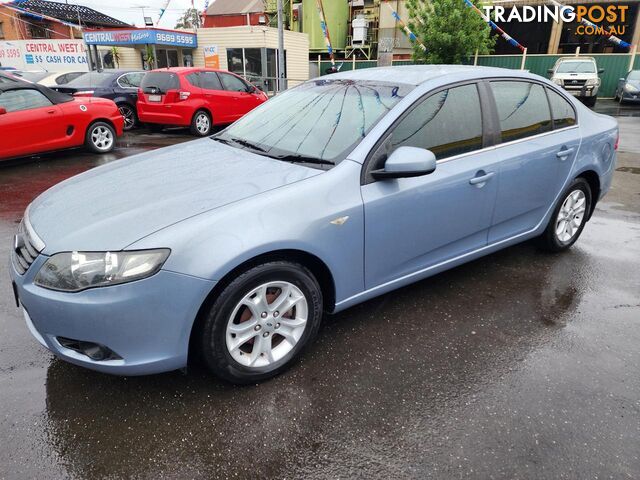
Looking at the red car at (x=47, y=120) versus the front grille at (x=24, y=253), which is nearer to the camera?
the front grille at (x=24, y=253)

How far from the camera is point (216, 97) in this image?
36.7 ft

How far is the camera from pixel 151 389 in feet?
8.31

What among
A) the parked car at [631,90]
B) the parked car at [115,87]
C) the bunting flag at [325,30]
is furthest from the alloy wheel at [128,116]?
the bunting flag at [325,30]

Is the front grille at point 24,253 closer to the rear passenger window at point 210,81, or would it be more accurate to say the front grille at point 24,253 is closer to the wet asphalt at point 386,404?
the wet asphalt at point 386,404

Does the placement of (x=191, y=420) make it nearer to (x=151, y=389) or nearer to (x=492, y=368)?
(x=151, y=389)

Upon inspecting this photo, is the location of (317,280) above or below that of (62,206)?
below

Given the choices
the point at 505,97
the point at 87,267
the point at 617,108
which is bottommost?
the point at 617,108

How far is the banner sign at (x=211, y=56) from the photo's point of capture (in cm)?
2280

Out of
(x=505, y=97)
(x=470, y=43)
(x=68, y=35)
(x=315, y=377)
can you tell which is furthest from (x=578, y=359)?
(x=68, y=35)

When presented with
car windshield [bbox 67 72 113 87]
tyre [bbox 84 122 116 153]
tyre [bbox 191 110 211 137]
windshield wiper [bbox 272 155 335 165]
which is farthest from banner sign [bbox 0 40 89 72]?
windshield wiper [bbox 272 155 335 165]

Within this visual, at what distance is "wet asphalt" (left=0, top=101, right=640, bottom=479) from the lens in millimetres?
2078

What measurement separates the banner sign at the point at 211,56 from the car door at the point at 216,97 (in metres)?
12.6

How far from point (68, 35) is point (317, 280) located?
43.8 metres

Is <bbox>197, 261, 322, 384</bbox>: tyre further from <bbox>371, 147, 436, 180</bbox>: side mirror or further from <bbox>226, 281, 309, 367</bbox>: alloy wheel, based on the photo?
<bbox>371, 147, 436, 180</bbox>: side mirror
